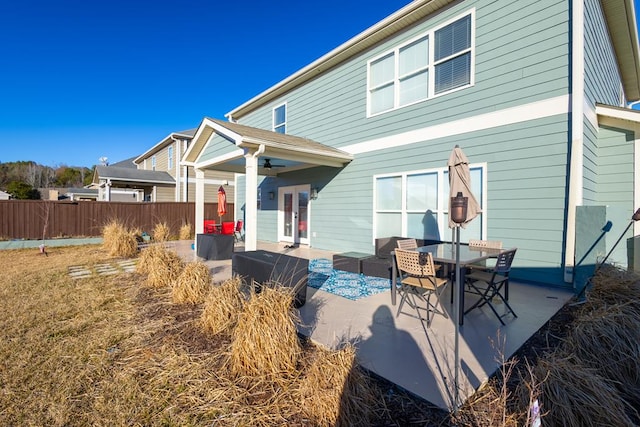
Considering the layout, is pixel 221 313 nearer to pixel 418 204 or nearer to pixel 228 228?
pixel 418 204

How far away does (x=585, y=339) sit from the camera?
8.41 feet

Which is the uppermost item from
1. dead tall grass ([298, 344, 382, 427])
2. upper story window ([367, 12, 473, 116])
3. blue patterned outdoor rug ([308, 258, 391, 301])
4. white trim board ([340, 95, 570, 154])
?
upper story window ([367, 12, 473, 116])

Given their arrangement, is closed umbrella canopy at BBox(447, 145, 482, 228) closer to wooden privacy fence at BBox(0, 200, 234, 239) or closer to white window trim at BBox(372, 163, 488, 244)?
white window trim at BBox(372, 163, 488, 244)

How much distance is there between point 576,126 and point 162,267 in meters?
7.56

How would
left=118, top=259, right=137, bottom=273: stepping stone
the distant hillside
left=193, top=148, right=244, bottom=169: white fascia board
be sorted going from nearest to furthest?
left=118, top=259, right=137, bottom=273: stepping stone → left=193, top=148, right=244, bottom=169: white fascia board → the distant hillside

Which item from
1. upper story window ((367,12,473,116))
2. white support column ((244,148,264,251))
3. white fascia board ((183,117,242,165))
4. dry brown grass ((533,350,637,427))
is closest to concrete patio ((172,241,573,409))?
dry brown grass ((533,350,637,427))

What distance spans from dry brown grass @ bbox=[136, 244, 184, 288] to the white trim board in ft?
18.1

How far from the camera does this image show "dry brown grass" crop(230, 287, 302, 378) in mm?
2518

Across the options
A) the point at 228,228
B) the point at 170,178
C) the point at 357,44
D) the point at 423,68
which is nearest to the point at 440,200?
the point at 423,68

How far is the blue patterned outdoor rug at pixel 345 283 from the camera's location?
16.5 ft

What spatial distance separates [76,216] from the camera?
1234 cm

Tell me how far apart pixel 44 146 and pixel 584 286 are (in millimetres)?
54883

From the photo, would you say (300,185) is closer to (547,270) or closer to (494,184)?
(494,184)

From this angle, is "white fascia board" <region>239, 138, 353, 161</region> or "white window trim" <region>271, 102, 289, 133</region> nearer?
"white fascia board" <region>239, 138, 353, 161</region>
